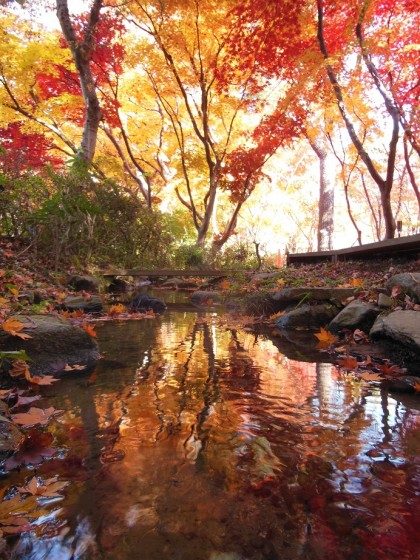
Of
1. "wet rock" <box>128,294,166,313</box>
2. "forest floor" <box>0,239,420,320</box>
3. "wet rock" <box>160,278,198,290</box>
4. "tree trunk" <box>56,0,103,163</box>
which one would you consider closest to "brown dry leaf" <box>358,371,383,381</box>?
"forest floor" <box>0,239,420,320</box>

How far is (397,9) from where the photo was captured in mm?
7430

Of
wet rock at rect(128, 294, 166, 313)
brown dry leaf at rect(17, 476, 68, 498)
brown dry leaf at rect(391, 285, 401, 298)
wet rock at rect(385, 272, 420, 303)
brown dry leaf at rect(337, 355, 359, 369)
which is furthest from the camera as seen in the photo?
wet rock at rect(128, 294, 166, 313)

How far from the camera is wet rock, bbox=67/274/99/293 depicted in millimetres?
6105

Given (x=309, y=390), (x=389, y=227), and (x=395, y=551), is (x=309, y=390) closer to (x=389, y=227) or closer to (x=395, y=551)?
(x=395, y=551)

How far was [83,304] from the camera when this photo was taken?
16.2 ft

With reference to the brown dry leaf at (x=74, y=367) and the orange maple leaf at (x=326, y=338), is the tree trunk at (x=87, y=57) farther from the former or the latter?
the orange maple leaf at (x=326, y=338)

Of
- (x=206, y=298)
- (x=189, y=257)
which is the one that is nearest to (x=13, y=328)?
(x=206, y=298)

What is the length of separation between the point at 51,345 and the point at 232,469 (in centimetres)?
173

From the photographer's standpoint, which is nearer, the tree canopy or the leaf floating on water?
the leaf floating on water

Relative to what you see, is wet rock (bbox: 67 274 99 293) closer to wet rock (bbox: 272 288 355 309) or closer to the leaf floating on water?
wet rock (bbox: 272 288 355 309)

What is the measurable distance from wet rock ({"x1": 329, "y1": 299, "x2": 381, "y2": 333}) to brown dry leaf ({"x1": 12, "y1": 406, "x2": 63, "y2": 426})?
2847mm

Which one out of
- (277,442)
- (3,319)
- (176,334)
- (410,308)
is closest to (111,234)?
(176,334)

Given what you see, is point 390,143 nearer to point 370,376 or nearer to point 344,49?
point 344,49

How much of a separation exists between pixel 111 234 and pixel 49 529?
30.0 ft
